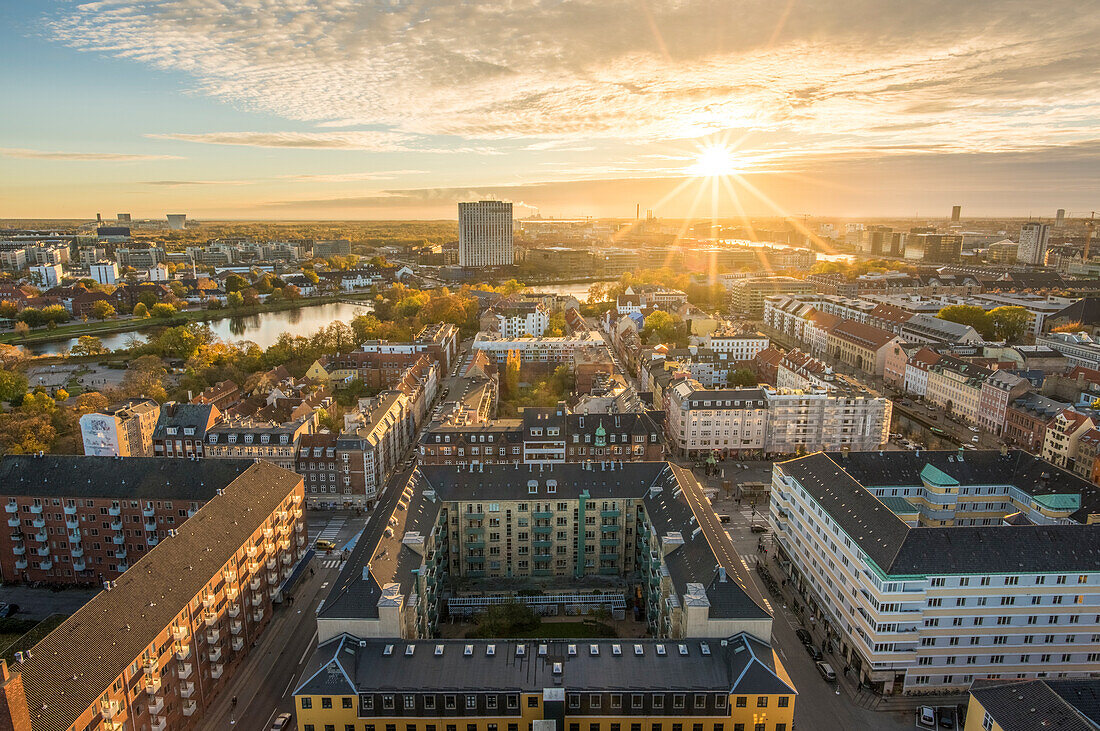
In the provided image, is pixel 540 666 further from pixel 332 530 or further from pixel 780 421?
pixel 780 421

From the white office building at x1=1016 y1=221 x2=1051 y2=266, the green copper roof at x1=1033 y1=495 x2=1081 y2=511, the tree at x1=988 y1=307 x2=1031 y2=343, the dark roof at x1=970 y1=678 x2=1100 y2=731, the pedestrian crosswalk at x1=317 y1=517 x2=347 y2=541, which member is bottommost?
the pedestrian crosswalk at x1=317 y1=517 x2=347 y2=541

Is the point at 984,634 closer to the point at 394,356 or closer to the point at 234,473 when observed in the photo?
the point at 234,473

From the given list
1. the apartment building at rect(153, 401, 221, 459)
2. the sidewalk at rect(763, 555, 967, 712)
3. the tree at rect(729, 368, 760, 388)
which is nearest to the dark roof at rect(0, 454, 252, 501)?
the apartment building at rect(153, 401, 221, 459)

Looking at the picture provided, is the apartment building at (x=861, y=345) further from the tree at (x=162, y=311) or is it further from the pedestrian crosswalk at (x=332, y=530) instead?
the tree at (x=162, y=311)

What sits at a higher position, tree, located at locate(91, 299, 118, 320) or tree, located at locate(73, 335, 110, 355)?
tree, located at locate(91, 299, 118, 320)

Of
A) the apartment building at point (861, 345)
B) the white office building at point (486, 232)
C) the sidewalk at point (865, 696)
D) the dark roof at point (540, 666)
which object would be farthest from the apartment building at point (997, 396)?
the white office building at point (486, 232)

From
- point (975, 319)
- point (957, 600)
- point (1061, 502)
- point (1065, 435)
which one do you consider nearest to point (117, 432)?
point (957, 600)

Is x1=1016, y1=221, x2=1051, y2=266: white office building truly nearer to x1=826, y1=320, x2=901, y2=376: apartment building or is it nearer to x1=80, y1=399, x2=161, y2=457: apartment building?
x1=826, y1=320, x2=901, y2=376: apartment building

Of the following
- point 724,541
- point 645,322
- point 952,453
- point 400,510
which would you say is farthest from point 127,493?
point 645,322
